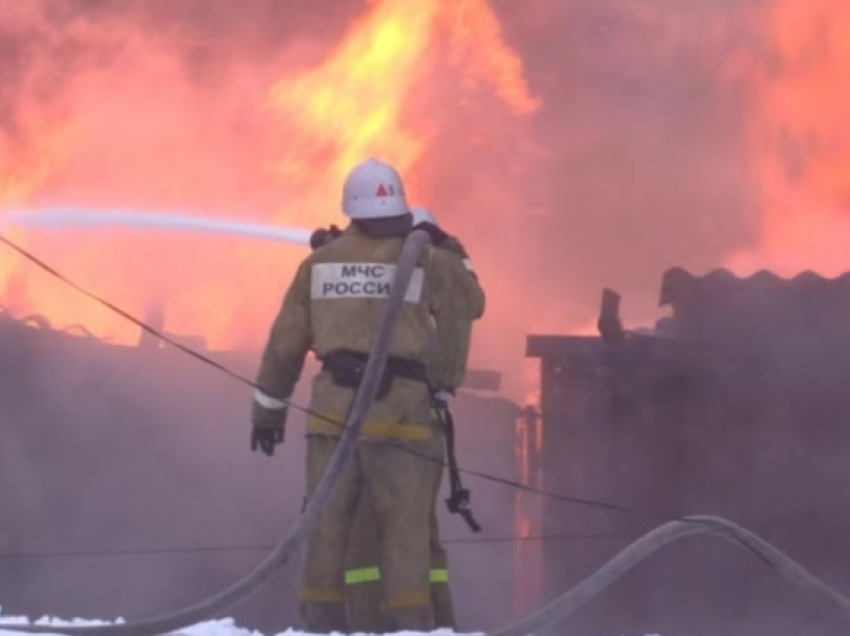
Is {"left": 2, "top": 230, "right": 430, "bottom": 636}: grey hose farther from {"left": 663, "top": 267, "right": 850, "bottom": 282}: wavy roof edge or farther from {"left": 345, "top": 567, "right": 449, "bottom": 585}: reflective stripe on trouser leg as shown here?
{"left": 663, "top": 267, "right": 850, "bottom": 282}: wavy roof edge

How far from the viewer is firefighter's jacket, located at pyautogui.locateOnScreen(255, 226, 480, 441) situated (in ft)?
16.5

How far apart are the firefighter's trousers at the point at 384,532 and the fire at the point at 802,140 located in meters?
4.92

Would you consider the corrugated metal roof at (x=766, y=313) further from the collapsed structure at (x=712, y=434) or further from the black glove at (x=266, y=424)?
the black glove at (x=266, y=424)

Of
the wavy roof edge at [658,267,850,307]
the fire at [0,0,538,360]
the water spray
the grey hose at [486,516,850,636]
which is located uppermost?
the fire at [0,0,538,360]

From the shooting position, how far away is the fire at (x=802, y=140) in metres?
9.31

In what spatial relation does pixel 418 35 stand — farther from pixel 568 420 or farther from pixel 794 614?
pixel 794 614

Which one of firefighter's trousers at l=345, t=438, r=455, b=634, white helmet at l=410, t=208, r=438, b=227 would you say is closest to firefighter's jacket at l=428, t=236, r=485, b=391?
white helmet at l=410, t=208, r=438, b=227

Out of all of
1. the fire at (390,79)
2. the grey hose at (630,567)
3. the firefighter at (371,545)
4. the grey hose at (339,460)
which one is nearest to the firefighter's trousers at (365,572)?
the firefighter at (371,545)

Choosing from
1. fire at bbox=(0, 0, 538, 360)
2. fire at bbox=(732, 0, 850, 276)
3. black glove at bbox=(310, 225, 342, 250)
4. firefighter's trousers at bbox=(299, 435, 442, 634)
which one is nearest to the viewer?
firefighter's trousers at bbox=(299, 435, 442, 634)

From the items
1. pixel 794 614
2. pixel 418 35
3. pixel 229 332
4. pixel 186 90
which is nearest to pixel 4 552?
pixel 229 332

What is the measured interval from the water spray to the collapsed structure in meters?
1.64

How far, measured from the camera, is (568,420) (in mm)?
10141

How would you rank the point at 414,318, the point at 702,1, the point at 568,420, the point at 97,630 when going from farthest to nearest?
the point at 568,420
the point at 702,1
the point at 414,318
the point at 97,630

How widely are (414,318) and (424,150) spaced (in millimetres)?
4477
